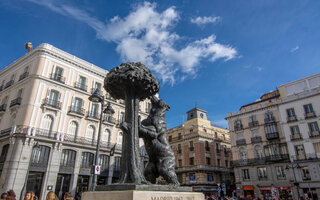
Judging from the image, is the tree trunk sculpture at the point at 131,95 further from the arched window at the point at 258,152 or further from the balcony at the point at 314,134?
the arched window at the point at 258,152

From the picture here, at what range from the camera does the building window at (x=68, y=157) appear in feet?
68.2

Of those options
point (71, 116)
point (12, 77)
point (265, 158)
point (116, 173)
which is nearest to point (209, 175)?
point (265, 158)

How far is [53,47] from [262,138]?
28.7m

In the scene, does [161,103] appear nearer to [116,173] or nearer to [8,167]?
[8,167]

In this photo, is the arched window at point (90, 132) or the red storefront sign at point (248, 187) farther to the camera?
the red storefront sign at point (248, 187)

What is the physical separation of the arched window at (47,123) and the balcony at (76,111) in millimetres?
1969

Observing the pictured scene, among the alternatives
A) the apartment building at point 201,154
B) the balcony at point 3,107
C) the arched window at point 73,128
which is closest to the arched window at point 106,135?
the arched window at point 73,128

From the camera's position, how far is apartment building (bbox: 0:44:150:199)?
18766 mm

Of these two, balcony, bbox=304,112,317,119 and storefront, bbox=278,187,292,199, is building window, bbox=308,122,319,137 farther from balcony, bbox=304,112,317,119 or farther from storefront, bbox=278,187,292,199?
storefront, bbox=278,187,292,199

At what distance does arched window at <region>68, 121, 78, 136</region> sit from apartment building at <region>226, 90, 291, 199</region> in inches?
853

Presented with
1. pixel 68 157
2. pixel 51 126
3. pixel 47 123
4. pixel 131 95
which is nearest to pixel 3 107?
pixel 47 123

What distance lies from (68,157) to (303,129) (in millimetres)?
27042

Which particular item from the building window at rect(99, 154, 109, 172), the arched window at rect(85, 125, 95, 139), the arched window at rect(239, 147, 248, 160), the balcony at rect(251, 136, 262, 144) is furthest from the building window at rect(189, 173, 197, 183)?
the arched window at rect(85, 125, 95, 139)

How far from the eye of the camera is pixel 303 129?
26625 mm
